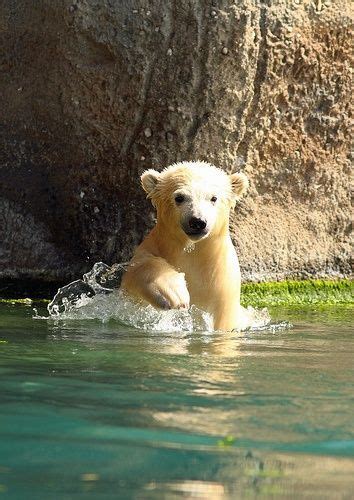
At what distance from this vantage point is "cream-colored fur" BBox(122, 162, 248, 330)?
6492 mm

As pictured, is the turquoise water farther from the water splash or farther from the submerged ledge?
the submerged ledge

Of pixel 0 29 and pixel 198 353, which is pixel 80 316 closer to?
pixel 198 353

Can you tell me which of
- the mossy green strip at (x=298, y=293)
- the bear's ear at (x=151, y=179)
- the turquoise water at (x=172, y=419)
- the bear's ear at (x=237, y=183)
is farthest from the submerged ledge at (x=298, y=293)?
the turquoise water at (x=172, y=419)

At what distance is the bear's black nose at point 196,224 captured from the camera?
20.7ft

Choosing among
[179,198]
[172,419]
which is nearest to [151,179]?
[179,198]

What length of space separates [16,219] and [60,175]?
0.44 meters

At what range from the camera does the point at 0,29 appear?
8008 millimetres

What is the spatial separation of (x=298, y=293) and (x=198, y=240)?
6.77 feet

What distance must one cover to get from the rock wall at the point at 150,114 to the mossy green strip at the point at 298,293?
0.32 ft

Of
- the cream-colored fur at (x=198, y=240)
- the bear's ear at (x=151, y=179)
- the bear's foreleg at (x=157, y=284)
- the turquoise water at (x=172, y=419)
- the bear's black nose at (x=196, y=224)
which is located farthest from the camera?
the bear's ear at (x=151, y=179)

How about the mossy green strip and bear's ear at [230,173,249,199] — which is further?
the mossy green strip

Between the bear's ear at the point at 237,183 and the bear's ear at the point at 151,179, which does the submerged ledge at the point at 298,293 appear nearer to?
the bear's ear at the point at 237,183

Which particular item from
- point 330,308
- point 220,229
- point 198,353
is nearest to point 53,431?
point 198,353

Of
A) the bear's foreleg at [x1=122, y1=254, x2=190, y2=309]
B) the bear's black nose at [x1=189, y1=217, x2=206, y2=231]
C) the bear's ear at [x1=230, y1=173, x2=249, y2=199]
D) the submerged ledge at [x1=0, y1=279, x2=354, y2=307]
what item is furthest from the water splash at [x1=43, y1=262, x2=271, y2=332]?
the submerged ledge at [x1=0, y1=279, x2=354, y2=307]
